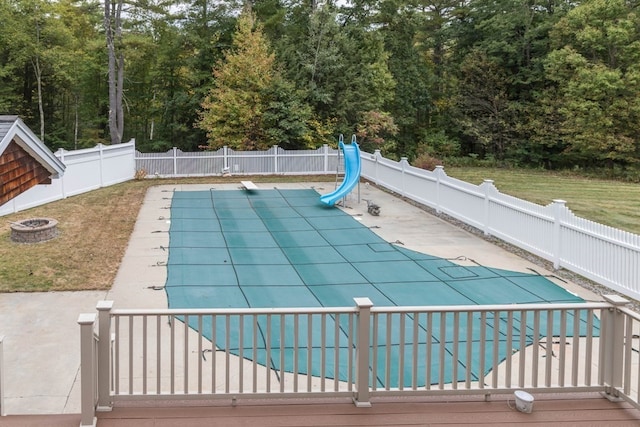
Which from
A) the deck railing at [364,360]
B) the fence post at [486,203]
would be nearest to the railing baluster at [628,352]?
the deck railing at [364,360]

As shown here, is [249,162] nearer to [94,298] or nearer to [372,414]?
[94,298]

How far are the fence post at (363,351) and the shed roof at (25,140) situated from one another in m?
3.53

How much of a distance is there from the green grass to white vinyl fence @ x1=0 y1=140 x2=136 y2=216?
13.0m

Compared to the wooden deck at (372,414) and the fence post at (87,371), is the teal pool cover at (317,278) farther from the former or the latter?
the fence post at (87,371)

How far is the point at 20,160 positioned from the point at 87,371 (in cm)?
324

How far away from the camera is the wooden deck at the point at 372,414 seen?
3658 mm

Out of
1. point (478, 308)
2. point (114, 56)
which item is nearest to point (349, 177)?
point (478, 308)

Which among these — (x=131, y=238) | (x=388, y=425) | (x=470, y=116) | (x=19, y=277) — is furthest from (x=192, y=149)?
(x=388, y=425)

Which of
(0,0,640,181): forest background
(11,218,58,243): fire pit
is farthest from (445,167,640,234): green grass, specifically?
(11,218,58,243): fire pit

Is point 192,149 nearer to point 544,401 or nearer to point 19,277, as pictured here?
point 19,277

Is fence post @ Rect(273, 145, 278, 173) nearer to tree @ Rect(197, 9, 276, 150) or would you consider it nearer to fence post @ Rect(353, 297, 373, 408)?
tree @ Rect(197, 9, 276, 150)

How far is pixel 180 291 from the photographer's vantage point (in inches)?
308

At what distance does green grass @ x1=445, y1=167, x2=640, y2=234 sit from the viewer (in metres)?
13.9

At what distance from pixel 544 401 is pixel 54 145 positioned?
29359 mm
